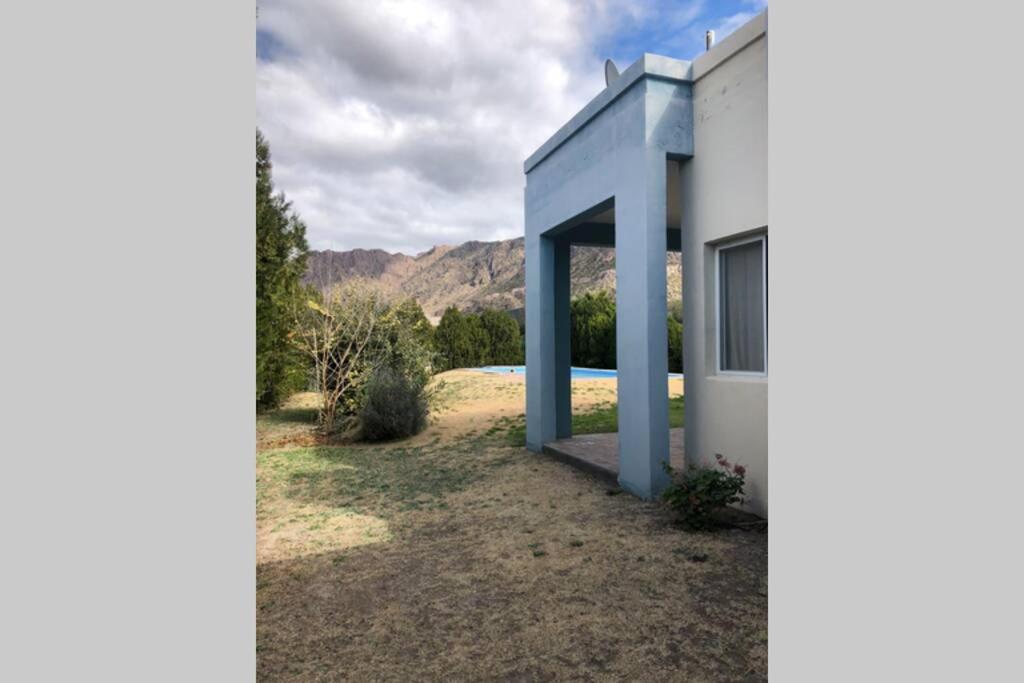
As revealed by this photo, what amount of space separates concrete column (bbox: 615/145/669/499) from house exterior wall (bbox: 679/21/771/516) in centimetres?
30

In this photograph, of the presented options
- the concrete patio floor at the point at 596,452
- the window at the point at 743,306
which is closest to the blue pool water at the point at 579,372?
the concrete patio floor at the point at 596,452

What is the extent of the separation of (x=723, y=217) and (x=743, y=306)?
94 cm

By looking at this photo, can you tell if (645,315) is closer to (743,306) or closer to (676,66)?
(743,306)

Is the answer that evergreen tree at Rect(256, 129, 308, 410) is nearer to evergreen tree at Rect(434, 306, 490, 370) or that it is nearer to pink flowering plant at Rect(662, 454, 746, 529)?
evergreen tree at Rect(434, 306, 490, 370)

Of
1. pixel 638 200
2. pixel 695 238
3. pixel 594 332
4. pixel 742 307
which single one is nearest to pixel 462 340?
pixel 594 332

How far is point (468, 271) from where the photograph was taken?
10969 centimetres

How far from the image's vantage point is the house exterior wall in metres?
5.58

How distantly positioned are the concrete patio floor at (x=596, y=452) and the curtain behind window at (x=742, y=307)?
1.88 metres

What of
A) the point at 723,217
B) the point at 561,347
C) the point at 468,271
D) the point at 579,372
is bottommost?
the point at 579,372

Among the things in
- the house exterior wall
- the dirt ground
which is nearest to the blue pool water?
the dirt ground
